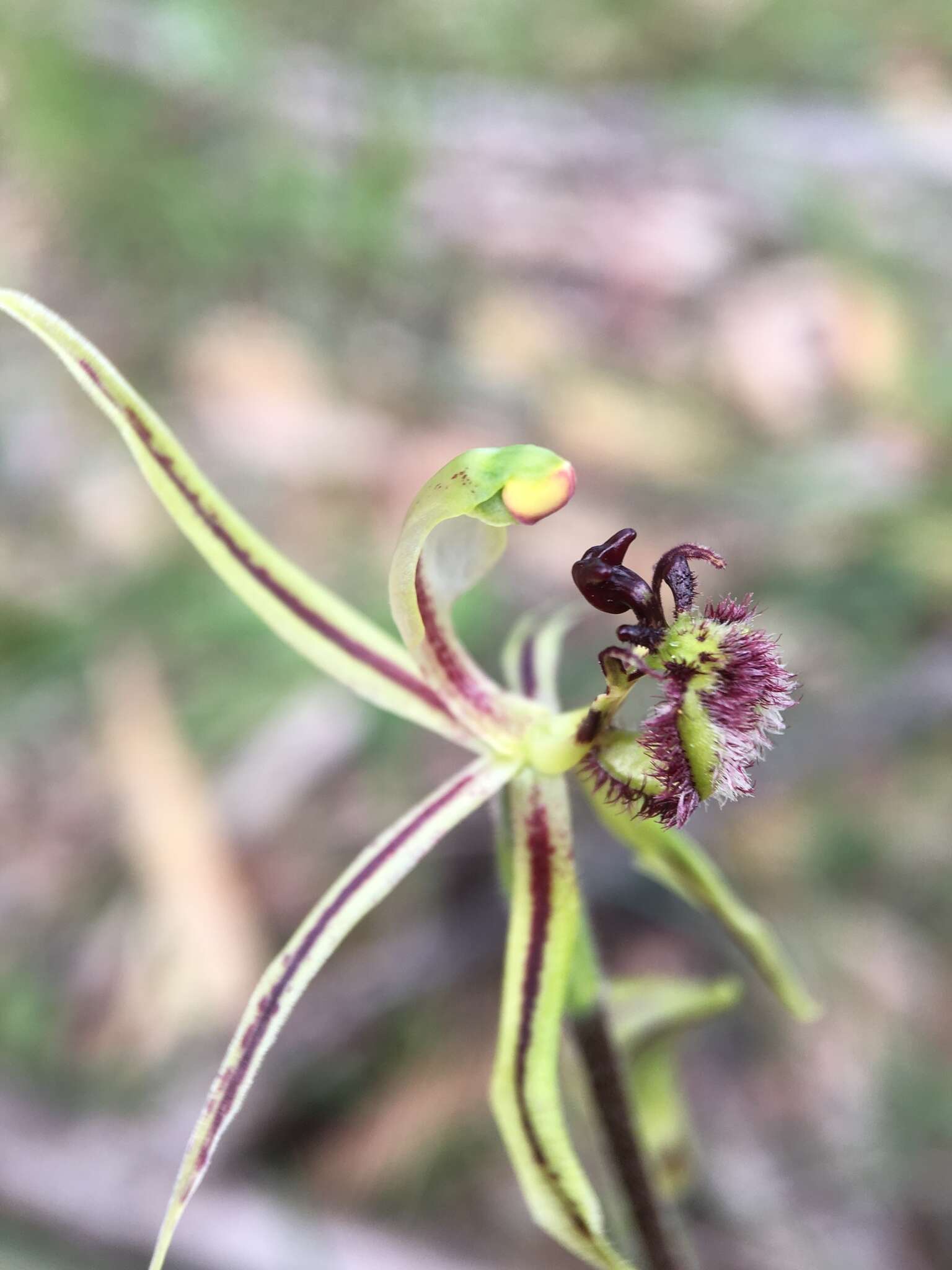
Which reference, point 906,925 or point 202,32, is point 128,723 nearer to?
point 906,925

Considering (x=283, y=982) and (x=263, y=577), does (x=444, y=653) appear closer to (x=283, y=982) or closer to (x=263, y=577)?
(x=263, y=577)

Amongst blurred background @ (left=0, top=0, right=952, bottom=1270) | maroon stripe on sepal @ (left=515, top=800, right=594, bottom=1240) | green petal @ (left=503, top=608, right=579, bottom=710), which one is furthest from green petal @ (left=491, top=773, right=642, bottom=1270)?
blurred background @ (left=0, top=0, right=952, bottom=1270)

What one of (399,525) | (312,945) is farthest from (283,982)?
(399,525)

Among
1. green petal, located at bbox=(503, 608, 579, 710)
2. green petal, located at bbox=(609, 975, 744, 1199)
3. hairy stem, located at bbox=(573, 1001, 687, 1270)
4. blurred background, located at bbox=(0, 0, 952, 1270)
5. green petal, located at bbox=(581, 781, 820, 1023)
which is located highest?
blurred background, located at bbox=(0, 0, 952, 1270)

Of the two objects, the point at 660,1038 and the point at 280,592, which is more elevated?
the point at 280,592

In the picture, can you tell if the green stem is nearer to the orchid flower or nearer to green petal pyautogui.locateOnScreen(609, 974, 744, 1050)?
the orchid flower

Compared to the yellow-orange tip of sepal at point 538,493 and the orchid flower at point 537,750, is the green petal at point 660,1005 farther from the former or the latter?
the yellow-orange tip of sepal at point 538,493
